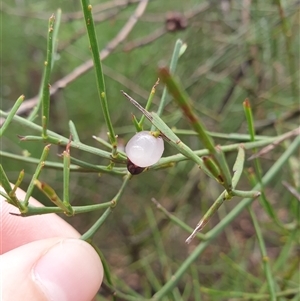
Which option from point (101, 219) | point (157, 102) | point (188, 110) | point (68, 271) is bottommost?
point (157, 102)

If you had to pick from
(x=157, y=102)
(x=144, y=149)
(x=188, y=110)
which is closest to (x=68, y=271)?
(x=144, y=149)

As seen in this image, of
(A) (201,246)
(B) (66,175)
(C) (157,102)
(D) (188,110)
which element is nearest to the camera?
(D) (188,110)

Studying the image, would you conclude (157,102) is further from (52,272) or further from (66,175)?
(66,175)

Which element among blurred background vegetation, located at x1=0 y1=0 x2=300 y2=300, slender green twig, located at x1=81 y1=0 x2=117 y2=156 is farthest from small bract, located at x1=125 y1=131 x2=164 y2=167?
blurred background vegetation, located at x1=0 y1=0 x2=300 y2=300

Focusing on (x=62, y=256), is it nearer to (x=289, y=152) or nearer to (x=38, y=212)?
(x=38, y=212)

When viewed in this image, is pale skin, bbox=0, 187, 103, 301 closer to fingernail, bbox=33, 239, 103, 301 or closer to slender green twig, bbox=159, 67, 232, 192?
fingernail, bbox=33, 239, 103, 301

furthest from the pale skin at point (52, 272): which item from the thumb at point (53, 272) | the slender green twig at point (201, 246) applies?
the slender green twig at point (201, 246)
